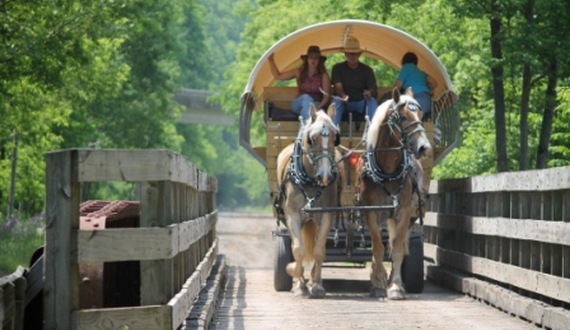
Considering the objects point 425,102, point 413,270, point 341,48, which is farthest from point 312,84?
point 413,270

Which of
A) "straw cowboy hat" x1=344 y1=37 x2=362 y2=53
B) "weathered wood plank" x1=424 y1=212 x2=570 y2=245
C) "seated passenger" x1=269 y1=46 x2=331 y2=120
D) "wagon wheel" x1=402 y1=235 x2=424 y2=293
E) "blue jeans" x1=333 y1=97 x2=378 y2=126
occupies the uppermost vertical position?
"straw cowboy hat" x1=344 y1=37 x2=362 y2=53

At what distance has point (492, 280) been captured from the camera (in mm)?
18219

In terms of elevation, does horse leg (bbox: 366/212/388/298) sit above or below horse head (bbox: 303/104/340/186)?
below

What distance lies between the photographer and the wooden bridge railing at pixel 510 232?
13.9 meters

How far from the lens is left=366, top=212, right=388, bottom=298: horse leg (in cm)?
1878

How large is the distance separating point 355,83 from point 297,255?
3457mm

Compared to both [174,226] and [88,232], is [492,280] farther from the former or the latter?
[88,232]

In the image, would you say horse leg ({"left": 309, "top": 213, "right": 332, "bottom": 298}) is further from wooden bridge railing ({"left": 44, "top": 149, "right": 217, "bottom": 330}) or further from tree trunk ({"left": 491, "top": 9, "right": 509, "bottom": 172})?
wooden bridge railing ({"left": 44, "top": 149, "right": 217, "bottom": 330})

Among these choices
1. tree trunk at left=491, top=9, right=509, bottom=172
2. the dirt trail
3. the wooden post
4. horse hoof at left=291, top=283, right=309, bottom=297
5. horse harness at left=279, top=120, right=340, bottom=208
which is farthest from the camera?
tree trunk at left=491, top=9, right=509, bottom=172

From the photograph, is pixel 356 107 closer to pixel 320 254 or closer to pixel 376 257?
pixel 376 257

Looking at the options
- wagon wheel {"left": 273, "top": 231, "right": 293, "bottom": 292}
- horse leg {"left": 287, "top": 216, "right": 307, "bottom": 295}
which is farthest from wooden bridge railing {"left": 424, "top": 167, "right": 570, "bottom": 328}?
wagon wheel {"left": 273, "top": 231, "right": 293, "bottom": 292}

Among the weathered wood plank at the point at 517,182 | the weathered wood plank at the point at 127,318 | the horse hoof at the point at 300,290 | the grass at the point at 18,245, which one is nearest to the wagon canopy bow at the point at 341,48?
the weathered wood plank at the point at 517,182

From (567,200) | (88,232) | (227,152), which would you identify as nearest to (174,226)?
(88,232)

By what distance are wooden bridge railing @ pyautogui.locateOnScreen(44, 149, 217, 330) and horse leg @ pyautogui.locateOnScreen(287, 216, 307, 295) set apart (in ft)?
25.6
